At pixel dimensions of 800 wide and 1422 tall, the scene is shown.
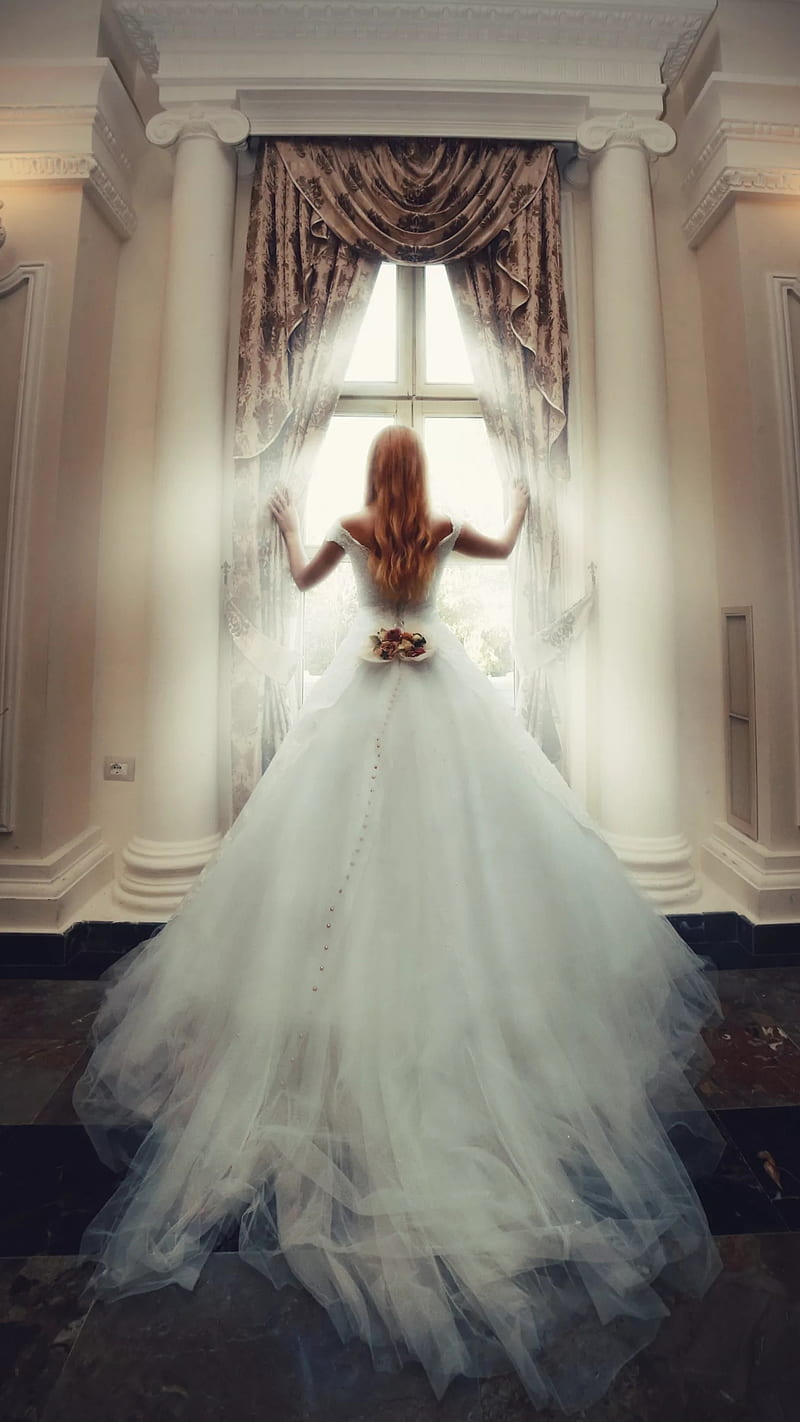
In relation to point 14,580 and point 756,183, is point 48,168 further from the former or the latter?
point 756,183

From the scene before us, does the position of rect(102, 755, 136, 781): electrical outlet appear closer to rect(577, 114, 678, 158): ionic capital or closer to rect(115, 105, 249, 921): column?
rect(115, 105, 249, 921): column

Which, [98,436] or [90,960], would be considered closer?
[90,960]

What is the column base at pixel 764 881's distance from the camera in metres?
2.37

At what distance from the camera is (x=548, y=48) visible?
2.54m

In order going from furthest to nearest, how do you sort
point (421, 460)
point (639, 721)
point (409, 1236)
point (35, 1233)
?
point (639, 721) < point (421, 460) < point (35, 1233) < point (409, 1236)

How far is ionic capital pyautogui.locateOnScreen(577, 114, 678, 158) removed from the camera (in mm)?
2570

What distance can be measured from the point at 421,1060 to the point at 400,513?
1.23m

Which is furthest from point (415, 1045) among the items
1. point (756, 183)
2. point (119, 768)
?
point (756, 183)

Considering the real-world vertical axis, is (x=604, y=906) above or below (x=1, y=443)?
below

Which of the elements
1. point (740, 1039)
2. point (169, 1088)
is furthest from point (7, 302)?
point (740, 1039)

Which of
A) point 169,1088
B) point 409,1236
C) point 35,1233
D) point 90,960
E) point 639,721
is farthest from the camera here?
point 639,721

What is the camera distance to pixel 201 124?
8.33ft

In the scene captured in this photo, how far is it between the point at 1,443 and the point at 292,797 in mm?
1865

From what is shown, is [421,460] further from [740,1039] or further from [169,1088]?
[740,1039]
